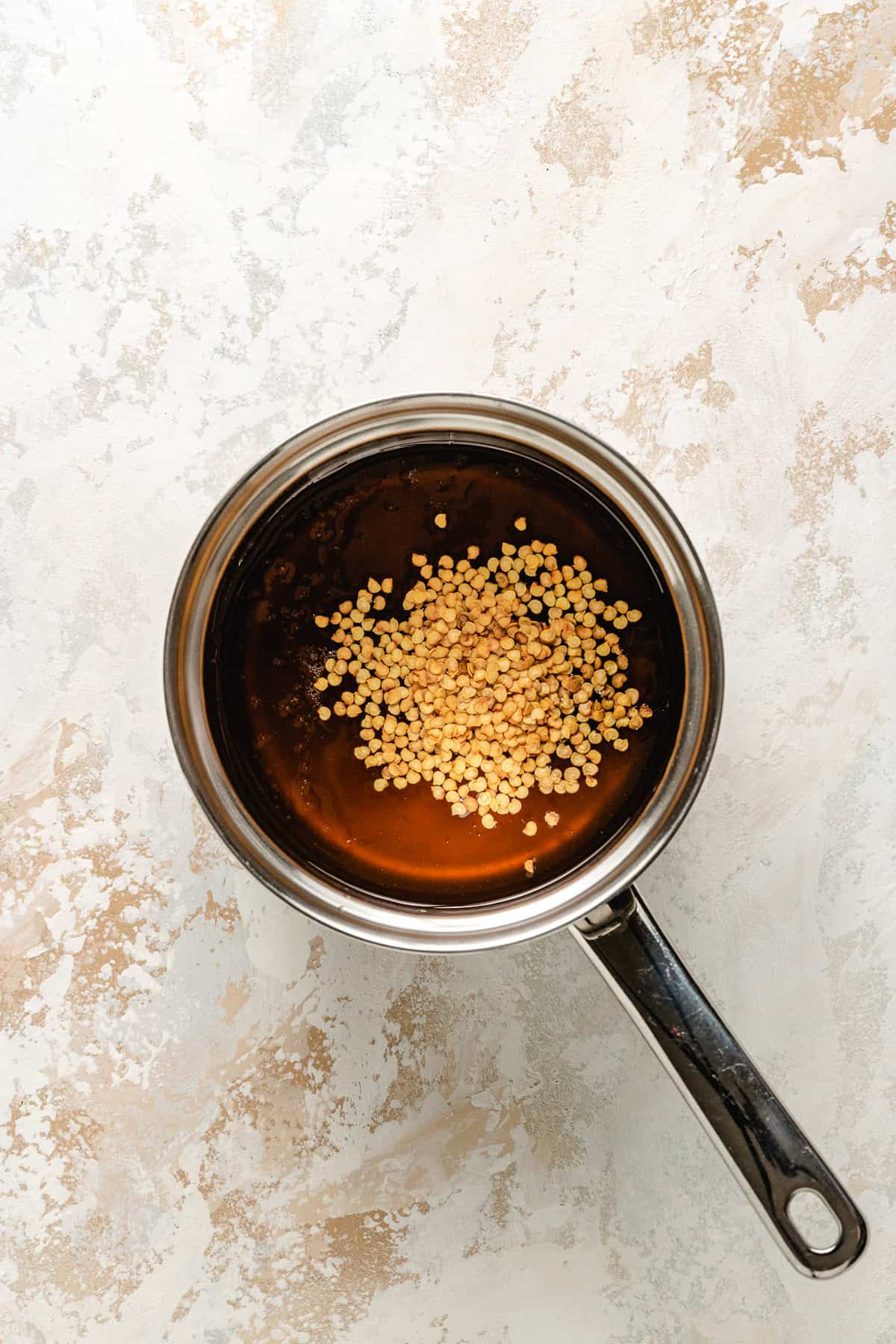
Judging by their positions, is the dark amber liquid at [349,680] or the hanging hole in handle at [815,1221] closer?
the dark amber liquid at [349,680]

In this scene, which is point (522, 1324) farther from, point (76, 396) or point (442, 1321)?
point (76, 396)

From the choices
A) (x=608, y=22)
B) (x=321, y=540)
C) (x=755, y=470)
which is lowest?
(x=755, y=470)

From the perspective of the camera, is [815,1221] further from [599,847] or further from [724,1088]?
[599,847]

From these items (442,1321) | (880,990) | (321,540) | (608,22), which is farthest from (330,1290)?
(608,22)

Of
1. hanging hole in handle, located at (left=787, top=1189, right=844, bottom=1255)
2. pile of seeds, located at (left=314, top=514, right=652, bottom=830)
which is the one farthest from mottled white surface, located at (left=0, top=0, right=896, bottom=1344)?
pile of seeds, located at (left=314, top=514, right=652, bottom=830)

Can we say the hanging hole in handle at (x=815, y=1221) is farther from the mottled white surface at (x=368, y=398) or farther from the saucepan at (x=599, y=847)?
the saucepan at (x=599, y=847)

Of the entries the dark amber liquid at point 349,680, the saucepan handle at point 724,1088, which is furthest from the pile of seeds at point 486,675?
the saucepan handle at point 724,1088
